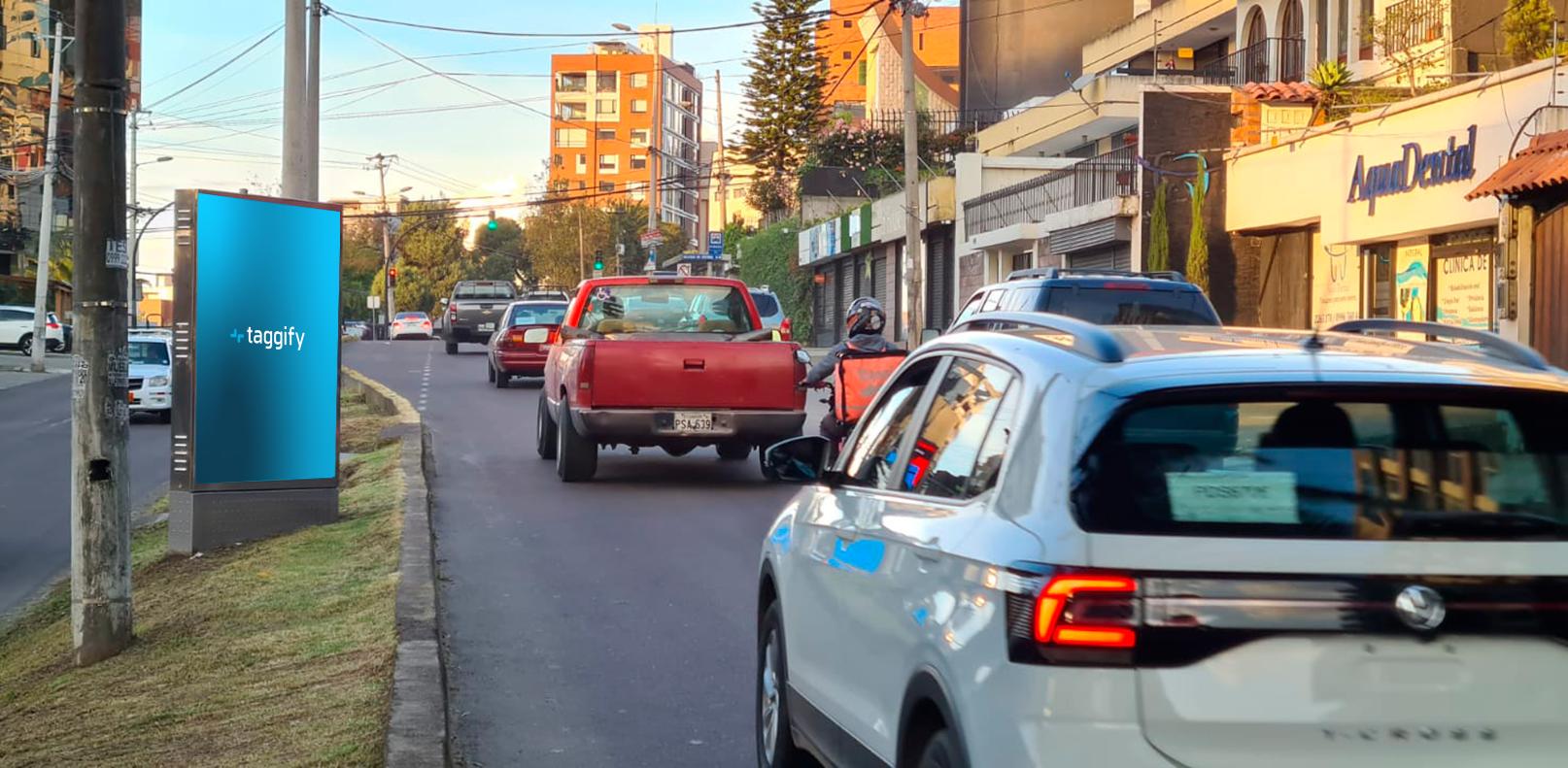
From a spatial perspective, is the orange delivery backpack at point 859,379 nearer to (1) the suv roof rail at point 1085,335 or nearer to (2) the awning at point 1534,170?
(1) the suv roof rail at point 1085,335

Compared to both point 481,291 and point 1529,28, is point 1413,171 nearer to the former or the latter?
point 1529,28

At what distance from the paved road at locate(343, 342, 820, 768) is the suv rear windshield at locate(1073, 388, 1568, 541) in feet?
11.1

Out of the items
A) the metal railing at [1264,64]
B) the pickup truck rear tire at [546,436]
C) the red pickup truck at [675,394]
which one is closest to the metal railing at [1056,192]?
the metal railing at [1264,64]

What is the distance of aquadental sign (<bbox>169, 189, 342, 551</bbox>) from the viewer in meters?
12.0

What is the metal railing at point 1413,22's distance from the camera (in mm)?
28719

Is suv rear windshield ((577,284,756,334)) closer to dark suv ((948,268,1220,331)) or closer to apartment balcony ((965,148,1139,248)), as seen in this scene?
dark suv ((948,268,1220,331))

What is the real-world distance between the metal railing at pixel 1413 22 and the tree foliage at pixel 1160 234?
4.64 metres

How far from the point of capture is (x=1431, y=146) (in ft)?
75.4

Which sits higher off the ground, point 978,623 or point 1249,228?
point 1249,228

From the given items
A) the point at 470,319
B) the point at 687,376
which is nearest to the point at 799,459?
the point at 687,376

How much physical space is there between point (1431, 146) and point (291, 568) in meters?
17.4

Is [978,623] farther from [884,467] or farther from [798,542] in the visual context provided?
[798,542]

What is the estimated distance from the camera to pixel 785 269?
67750mm

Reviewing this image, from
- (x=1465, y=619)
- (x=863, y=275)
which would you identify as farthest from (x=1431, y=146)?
(x=863, y=275)
